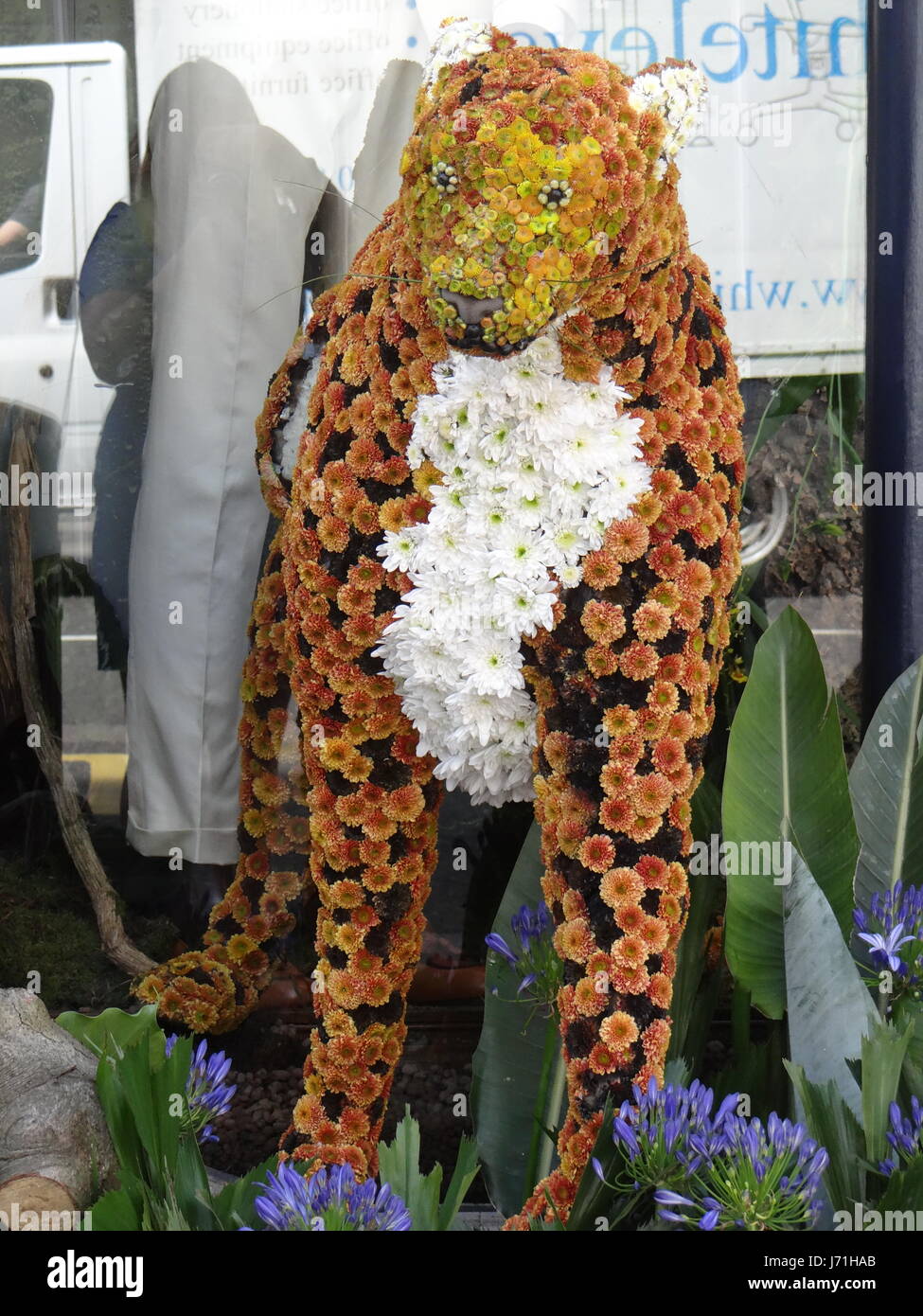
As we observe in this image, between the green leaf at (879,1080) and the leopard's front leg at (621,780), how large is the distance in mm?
260

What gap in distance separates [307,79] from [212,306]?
0.43 m

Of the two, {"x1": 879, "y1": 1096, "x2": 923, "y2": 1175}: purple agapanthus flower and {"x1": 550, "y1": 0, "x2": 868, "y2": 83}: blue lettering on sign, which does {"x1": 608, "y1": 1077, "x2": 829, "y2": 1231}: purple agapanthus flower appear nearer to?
{"x1": 879, "y1": 1096, "x2": 923, "y2": 1175}: purple agapanthus flower

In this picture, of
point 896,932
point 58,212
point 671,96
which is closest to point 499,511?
point 671,96

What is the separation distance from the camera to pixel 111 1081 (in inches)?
69.0

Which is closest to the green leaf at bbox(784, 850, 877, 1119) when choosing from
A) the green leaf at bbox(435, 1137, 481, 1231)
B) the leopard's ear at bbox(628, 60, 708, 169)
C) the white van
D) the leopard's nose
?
the green leaf at bbox(435, 1137, 481, 1231)

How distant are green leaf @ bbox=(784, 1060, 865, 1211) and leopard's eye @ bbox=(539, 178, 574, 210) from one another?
106 cm

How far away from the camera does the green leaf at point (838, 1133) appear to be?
1.66 meters

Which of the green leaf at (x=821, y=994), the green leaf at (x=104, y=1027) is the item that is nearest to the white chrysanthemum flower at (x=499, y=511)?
the green leaf at (x=821, y=994)

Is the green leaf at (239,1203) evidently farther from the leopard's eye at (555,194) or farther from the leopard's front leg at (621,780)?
the leopard's eye at (555,194)

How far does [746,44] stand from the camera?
2.31 metres

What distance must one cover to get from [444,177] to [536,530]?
1.44ft

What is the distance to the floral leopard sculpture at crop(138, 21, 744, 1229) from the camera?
61.4 inches

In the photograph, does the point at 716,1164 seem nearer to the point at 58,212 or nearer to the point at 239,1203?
the point at 239,1203

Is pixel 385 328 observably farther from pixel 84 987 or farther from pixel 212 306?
pixel 84 987
